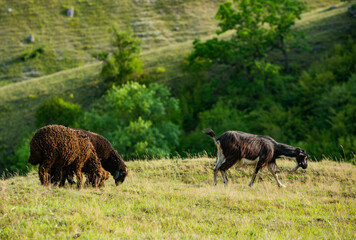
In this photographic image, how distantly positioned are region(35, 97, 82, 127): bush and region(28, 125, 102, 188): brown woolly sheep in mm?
38440

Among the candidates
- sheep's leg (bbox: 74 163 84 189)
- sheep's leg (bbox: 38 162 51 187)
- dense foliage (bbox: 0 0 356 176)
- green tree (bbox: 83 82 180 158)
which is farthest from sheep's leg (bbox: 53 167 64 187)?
green tree (bbox: 83 82 180 158)

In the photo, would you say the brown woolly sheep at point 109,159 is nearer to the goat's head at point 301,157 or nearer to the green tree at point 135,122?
the goat's head at point 301,157

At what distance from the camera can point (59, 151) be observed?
10992 millimetres

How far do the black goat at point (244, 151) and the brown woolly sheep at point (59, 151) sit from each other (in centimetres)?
454

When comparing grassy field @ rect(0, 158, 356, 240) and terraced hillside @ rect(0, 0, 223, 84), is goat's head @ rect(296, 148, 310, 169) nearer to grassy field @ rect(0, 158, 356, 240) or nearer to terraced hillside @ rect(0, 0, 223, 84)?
grassy field @ rect(0, 158, 356, 240)

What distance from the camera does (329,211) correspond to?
33.0 feet

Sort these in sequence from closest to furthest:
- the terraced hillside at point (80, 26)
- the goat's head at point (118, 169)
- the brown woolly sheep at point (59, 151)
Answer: the brown woolly sheep at point (59, 151)
the goat's head at point (118, 169)
the terraced hillside at point (80, 26)

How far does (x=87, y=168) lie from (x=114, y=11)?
308ft

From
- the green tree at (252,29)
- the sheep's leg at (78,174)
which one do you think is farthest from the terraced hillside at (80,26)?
the sheep's leg at (78,174)

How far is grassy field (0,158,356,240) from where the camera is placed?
7.81 metres

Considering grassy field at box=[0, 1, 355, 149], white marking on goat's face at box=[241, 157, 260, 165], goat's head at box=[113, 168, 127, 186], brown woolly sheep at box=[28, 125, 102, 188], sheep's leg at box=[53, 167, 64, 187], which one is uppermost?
brown woolly sheep at box=[28, 125, 102, 188]

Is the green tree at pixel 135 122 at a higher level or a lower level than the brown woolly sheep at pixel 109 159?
lower

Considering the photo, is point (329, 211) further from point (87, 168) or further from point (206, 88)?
point (206, 88)

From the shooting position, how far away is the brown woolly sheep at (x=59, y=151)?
35.4 feet
